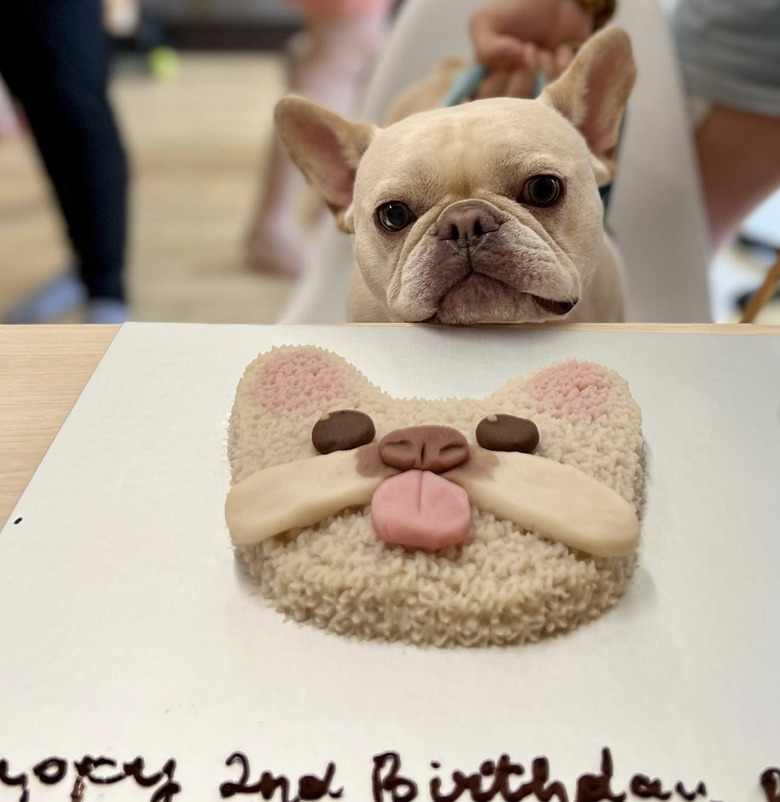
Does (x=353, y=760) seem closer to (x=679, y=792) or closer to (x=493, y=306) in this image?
(x=679, y=792)

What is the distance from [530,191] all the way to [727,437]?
26 cm

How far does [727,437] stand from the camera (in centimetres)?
55

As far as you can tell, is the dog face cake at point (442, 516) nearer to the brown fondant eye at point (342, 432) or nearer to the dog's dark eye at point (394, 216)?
the brown fondant eye at point (342, 432)

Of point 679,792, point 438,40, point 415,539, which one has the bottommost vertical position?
point 679,792

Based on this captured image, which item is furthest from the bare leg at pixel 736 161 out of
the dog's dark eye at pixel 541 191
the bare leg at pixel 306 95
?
the bare leg at pixel 306 95

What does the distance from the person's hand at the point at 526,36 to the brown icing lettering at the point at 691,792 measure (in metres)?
0.74

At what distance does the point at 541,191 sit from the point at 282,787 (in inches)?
19.5

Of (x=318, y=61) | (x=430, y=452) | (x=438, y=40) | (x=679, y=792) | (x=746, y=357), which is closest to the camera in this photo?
(x=679, y=792)

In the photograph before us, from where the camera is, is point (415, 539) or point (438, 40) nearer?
point (415, 539)

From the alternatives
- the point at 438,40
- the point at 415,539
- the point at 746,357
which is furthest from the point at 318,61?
the point at 415,539

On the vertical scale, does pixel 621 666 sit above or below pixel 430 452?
below

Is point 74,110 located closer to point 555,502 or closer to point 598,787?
point 555,502

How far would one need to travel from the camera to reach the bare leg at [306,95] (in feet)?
6.22

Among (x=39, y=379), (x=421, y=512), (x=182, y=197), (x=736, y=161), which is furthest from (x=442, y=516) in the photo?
(x=182, y=197)
